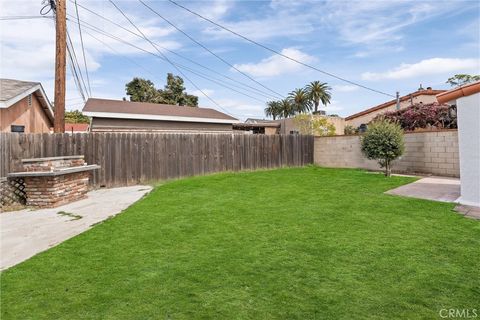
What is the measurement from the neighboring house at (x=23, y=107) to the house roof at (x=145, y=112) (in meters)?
1.85

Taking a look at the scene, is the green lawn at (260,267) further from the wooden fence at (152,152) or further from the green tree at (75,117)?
the green tree at (75,117)

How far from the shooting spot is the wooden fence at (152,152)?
819cm

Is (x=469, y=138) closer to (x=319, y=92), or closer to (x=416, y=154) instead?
(x=416, y=154)

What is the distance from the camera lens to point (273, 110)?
59.5 meters

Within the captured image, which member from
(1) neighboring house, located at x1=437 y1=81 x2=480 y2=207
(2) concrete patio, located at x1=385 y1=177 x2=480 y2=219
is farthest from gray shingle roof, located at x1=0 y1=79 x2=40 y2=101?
(1) neighboring house, located at x1=437 y1=81 x2=480 y2=207

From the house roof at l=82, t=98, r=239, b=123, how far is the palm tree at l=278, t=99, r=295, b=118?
34903 mm

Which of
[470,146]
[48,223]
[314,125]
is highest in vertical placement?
[314,125]

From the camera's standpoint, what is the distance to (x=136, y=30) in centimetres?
1414

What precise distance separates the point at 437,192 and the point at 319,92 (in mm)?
38334

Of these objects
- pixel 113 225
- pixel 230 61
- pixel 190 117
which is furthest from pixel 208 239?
pixel 230 61

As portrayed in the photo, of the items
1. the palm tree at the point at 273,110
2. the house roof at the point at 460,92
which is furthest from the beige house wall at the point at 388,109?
the palm tree at the point at 273,110

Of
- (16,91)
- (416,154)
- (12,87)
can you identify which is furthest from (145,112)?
(416,154)

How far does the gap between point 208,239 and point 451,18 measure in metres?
12.5

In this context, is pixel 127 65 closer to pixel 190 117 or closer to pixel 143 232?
pixel 190 117
